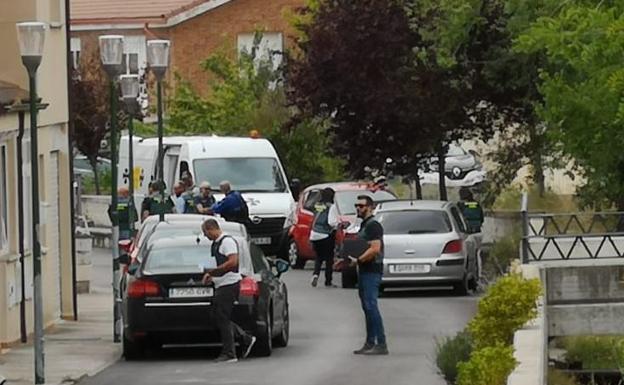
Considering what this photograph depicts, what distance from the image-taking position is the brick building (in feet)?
201

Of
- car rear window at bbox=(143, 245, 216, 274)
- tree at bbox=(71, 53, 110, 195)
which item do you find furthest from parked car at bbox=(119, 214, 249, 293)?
tree at bbox=(71, 53, 110, 195)

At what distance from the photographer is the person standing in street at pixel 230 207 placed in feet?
107

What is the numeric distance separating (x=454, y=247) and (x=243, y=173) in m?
7.74

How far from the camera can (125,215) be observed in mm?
33812

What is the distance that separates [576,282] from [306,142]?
18.3m

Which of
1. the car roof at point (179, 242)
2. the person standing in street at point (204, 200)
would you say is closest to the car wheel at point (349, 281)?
the person standing in street at point (204, 200)

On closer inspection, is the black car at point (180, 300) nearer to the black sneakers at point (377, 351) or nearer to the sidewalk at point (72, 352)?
the sidewalk at point (72, 352)

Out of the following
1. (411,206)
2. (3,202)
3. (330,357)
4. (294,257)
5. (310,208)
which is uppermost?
(3,202)

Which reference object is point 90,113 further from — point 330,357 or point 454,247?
point 330,357

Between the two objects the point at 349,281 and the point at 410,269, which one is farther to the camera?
the point at 349,281

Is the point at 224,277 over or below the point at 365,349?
over

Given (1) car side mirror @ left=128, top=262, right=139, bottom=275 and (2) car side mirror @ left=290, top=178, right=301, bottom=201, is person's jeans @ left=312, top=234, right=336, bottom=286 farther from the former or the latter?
(1) car side mirror @ left=128, top=262, right=139, bottom=275

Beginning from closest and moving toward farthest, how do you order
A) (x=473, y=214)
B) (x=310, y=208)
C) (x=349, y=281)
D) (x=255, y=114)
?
(x=349, y=281) < (x=473, y=214) < (x=310, y=208) < (x=255, y=114)

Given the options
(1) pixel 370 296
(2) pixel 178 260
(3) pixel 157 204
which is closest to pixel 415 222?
(3) pixel 157 204
